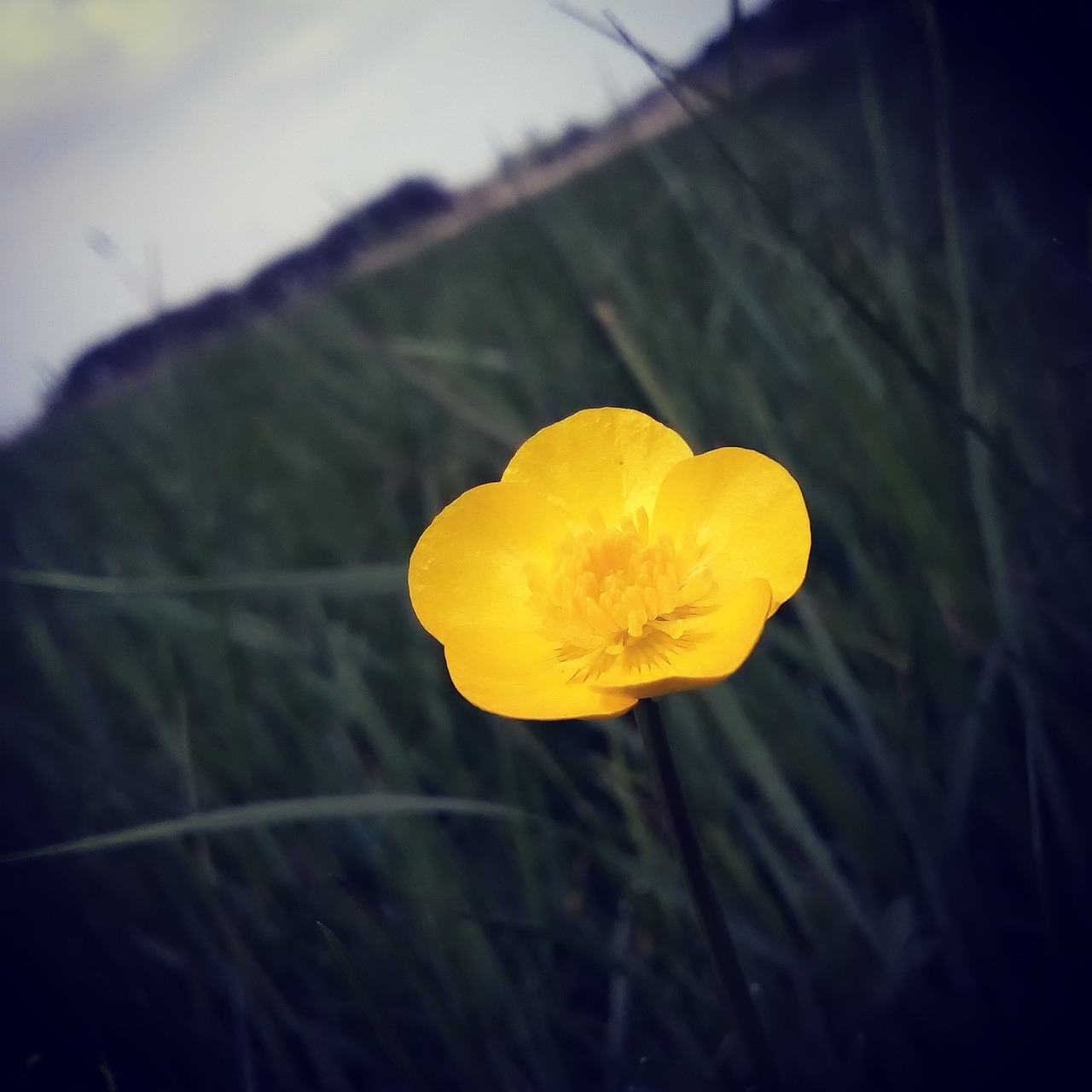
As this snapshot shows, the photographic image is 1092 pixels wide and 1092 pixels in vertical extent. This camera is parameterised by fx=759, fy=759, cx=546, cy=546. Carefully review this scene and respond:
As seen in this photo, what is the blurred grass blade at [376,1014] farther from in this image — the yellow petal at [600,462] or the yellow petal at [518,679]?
the yellow petal at [600,462]

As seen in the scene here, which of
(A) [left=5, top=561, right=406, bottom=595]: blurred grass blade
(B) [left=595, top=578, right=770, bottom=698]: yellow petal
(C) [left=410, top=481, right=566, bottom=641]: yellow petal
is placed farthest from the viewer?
(A) [left=5, top=561, right=406, bottom=595]: blurred grass blade

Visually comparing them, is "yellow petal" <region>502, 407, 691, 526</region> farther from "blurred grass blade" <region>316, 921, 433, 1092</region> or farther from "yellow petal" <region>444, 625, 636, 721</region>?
"blurred grass blade" <region>316, 921, 433, 1092</region>

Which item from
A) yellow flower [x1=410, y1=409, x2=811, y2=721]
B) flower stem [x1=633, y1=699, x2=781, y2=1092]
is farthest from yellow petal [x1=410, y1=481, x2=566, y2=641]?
flower stem [x1=633, y1=699, x2=781, y2=1092]

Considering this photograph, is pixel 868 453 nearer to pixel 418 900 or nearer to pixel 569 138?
pixel 418 900

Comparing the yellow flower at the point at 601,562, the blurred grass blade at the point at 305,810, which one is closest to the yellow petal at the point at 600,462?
the yellow flower at the point at 601,562

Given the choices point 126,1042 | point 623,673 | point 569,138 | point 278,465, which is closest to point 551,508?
point 623,673

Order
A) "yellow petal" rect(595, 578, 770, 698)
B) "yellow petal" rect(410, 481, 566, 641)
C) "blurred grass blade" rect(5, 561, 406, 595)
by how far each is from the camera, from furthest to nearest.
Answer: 1. "blurred grass blade" rect(5, 561, 406, 595)
2. "yellow petal" rect(410, 481, 566, 641)
3. "yellow petal" rect(595, 578, 770, 698)
